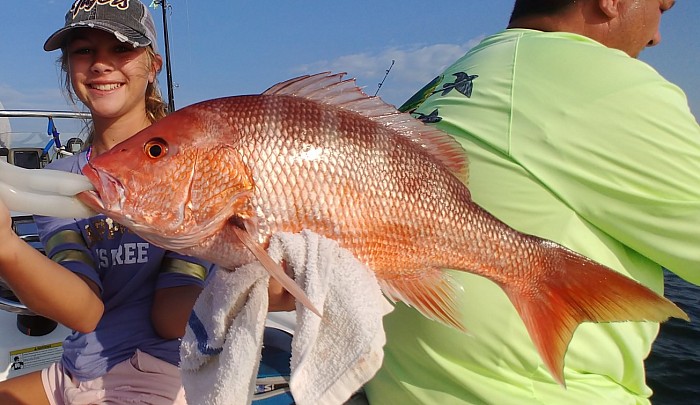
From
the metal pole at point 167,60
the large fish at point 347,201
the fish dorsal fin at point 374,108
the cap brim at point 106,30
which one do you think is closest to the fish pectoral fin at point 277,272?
the large fish at point 347,201

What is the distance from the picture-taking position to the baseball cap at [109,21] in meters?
1.81

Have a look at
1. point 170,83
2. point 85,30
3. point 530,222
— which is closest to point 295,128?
point 530,222

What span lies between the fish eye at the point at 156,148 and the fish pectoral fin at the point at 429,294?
2.24 ft

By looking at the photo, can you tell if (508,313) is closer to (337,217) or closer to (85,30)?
(337,217)

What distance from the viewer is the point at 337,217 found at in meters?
1.16

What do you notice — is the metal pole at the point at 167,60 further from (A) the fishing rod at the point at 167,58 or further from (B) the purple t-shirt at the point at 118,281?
(B) the purple t-shirt at the point at 118,281

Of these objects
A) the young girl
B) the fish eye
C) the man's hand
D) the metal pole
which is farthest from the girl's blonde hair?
the metal pole

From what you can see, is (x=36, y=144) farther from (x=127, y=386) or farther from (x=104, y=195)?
(x=104, y=195)

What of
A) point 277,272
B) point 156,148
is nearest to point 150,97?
point 156,148

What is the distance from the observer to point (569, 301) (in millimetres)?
1277

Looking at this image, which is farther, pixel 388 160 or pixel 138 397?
pixel 138 397

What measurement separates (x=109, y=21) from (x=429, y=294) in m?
1.65

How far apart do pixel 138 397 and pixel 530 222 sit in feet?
5.27

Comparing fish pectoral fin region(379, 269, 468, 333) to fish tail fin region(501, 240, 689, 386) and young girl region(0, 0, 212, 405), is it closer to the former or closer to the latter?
fish tail fin region(501, 240, 689, 386)
